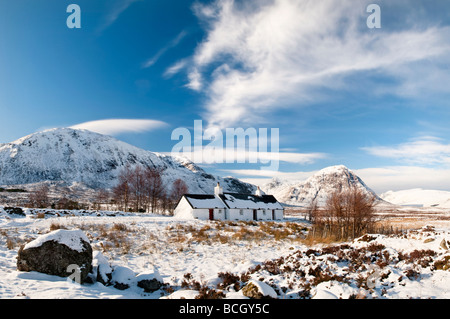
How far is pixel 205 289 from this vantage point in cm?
963

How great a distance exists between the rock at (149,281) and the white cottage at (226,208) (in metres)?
36.5

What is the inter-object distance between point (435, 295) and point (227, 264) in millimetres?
9813

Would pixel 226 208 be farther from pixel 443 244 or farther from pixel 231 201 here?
pixel 443 244

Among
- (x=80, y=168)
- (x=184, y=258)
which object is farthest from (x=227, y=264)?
(x=80, y=168)

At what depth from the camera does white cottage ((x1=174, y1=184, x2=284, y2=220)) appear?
49.3 m

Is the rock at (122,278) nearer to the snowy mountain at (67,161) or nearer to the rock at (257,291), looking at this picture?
the rock at (257,291)

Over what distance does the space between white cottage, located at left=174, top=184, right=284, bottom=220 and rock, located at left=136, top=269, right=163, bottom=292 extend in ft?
120

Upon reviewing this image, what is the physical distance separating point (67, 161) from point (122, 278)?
170191 mm

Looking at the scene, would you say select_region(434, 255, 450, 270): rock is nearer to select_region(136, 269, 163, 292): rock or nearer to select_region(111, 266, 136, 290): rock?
select_region(136, 269, 163, 292): rock

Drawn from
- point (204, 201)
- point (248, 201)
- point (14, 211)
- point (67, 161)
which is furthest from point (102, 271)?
point (67, 161)

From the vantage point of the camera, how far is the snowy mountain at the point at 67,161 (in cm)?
14238

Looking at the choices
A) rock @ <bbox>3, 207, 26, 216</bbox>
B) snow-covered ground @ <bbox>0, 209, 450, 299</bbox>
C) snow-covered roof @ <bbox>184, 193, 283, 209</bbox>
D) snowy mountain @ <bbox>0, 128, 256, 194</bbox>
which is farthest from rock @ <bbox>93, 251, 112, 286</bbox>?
snowy mountain @ <bbox>0, 128, 256, 194</bbox>

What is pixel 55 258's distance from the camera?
1062 centimetres
